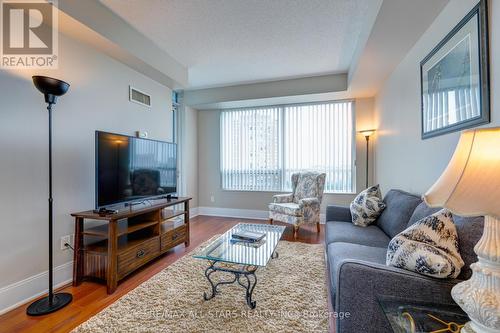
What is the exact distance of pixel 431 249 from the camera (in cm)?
116

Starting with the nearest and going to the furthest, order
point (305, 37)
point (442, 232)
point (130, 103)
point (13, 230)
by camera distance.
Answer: point (442, 232), point (13, 230), point (305, 37), point (130, 103)

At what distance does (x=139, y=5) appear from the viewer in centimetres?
214

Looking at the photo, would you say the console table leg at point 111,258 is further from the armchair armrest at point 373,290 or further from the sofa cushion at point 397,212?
the sofa cushion at point 397,212

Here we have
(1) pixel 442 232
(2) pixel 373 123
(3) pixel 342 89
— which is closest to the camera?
(1) pixel 442 232

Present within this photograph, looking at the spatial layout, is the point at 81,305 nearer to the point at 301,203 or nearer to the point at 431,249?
the point at 431,249

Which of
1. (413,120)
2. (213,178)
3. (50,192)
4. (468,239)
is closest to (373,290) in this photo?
(468,239)

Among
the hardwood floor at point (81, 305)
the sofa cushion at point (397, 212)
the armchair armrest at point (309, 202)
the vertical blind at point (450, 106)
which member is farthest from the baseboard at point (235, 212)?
the vertical blind at point (450, 106)

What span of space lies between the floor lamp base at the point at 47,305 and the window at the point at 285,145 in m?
3.36

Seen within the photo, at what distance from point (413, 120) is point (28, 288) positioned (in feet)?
12.7

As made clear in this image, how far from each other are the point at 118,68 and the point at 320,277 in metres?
3.23

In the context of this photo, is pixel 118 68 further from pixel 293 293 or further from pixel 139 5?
pixel 293 293

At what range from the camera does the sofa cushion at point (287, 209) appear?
349 cm

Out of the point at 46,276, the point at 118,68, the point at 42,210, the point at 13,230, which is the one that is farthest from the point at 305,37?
the point at 46,276

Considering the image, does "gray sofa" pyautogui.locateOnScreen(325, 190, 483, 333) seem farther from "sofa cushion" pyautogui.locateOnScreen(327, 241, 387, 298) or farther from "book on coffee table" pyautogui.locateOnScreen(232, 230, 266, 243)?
"book on coffee table" pyautogui.locateOnScreen(232, 230, 266, 243)
